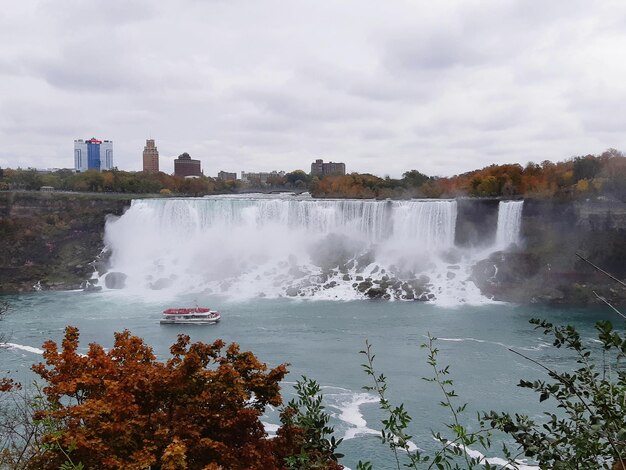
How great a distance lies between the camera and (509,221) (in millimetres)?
32562

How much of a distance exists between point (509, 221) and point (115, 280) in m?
22.7

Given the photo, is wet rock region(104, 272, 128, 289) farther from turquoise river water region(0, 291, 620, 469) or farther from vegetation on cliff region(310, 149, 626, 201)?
vegetation on cliff region(310, 149, 626, 201)

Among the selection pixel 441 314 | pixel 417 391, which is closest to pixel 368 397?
pixel 417 391

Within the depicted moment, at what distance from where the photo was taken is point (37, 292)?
3119 cm

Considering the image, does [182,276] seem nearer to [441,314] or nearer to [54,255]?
[54,255]

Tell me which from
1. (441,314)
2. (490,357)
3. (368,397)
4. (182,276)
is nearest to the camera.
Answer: (368,397)

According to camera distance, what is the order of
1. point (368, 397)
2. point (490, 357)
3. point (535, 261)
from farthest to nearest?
point (535, 261) → point (490, 357) → point (368, 397)

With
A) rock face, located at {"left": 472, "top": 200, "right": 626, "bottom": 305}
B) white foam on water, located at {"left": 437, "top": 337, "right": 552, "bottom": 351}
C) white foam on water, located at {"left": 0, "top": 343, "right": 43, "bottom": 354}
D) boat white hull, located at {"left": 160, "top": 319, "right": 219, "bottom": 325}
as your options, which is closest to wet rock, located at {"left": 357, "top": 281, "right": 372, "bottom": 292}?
rock face, located at {"left": 472, "top": 200, "right": 626, "bottom": 305}

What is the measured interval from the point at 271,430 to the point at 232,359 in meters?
6.22

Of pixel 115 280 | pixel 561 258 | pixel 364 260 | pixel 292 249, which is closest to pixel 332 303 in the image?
pixel 364 260

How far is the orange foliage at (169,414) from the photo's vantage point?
546 cm

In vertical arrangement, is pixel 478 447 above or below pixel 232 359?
below

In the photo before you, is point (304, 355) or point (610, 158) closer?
point (304, 355)

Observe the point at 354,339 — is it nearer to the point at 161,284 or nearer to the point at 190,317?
the point at 190,317
